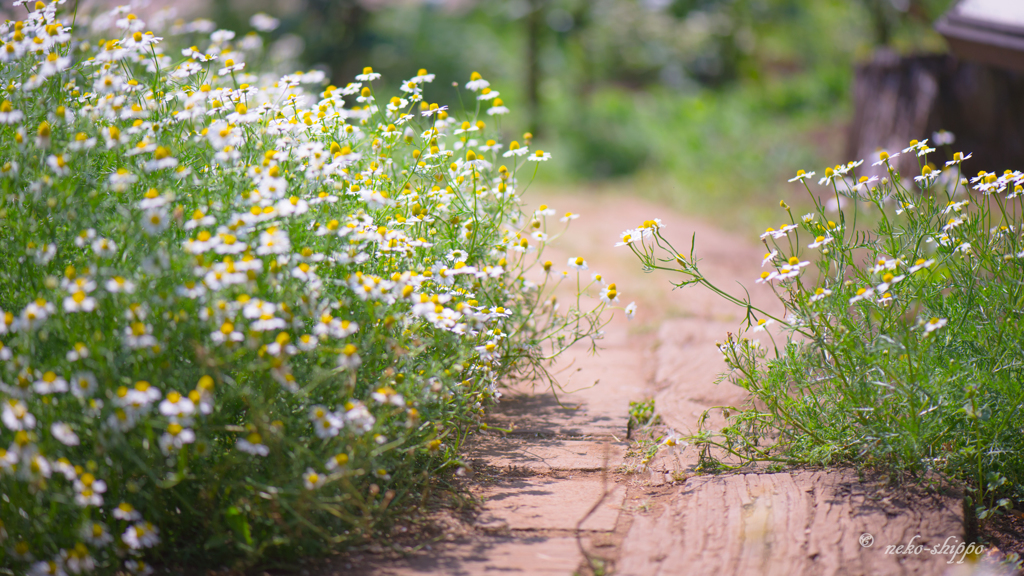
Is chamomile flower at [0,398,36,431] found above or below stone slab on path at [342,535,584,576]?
above

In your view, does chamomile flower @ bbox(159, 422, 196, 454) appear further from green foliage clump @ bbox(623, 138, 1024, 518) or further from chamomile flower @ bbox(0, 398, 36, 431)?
green foliage clump @ bbox(623, 138, 1024, 518)

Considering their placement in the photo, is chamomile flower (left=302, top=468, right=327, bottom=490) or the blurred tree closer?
chamomile flower (left=302, top=468, right=327, bottom=490)

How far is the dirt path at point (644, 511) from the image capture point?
6.47 ft

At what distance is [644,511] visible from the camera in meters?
2.29

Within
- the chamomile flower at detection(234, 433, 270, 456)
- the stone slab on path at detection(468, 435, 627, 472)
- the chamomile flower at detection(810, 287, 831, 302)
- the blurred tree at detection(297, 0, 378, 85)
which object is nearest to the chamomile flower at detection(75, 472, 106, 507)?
the chamomile flower at detection(234, 433, 270, 456)

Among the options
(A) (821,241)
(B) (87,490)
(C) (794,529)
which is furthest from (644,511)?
(B) (87,490)

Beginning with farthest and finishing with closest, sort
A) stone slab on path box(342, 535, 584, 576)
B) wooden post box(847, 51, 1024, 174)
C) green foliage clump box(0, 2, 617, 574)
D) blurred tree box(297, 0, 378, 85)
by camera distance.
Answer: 1. blurred tree box(297, 0, 378, 85)
2. wooden post box(847, 51, 1024, 174)
3. stone slab on path box(342, 535, 584, 576)
4. green foliage clump box(0, 2, 617, 574)

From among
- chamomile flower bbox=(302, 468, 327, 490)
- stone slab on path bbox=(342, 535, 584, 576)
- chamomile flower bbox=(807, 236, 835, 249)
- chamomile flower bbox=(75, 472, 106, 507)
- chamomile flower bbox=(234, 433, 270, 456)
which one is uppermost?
chamomile flower bbox=(807, 236, 835, 249)

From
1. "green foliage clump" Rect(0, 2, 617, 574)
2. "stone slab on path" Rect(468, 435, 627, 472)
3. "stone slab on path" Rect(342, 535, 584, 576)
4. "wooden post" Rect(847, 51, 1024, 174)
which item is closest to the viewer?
"green foliage clump" Rect(0, 2, 617, 574)

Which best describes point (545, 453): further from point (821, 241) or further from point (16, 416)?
point (16, 416)

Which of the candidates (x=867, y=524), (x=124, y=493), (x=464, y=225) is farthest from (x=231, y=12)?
(x=867, y=524)

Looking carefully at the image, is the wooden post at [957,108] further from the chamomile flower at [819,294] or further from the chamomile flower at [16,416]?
the chamomile flower at [16,416]

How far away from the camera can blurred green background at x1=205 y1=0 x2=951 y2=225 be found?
8500 mm

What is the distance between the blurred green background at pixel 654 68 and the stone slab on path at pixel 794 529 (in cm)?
466
